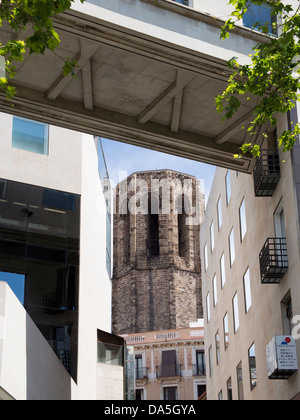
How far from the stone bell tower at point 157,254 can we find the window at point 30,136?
79.2 metres

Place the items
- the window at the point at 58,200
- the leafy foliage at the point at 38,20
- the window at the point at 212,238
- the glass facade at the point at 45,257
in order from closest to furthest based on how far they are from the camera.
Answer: the leafy foliage at the point at 38,20
the glass facade at the point at 45,257
the window at the point at 58,200
the window at the point at 212,238

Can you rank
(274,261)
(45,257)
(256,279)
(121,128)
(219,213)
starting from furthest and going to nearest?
(219,213)
(45,257)
(256,279)
(121,128)
(274,261)

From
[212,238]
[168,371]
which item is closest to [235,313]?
[212,238]

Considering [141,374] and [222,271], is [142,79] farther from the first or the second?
[141,374]

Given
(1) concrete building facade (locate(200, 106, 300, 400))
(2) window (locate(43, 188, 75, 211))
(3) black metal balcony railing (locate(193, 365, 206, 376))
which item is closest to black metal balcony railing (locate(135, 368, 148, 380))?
(3) black metal balcony railing (locate(193, 365, 206, 376))

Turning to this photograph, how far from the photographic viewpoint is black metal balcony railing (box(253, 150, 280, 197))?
2412 cm

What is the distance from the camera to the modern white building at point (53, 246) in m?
27.2

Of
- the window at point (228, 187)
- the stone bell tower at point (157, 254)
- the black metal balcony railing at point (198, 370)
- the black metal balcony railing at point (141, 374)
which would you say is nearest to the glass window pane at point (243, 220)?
the window at point (228, 187)

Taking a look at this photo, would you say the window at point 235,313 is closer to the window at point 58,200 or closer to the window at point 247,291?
the window at point 247,291

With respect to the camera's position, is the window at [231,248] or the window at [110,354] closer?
the window at [231,248]

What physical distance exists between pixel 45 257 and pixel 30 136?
495 cm

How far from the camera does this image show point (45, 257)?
2836 centimetres

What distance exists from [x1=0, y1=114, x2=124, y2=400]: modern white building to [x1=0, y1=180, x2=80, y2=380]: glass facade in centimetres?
3
